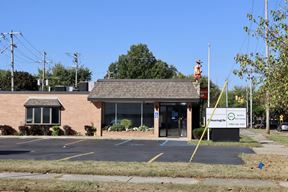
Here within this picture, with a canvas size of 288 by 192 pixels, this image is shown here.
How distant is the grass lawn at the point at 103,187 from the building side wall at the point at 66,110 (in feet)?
82.7

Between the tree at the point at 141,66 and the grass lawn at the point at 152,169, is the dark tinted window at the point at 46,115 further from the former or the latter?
the tree at the point at 141,66

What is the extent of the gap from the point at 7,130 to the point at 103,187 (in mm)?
27982

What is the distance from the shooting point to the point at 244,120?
30.6 metres

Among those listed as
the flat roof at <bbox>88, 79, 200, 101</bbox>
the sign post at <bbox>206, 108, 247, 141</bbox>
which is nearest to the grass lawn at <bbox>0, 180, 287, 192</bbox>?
the sign post at <bbox>206, 108, 247, 141</bbox>

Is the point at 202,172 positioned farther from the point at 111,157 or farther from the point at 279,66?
the point at 111,157

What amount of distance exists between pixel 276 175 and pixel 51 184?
246 inches

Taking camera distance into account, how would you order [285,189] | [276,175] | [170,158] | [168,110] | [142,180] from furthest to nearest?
[168,110] < [170,158] < [276,175] < [142,180] < [285,189]

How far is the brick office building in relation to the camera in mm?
36375

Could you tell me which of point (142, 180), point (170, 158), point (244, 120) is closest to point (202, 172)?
point (142, 180)

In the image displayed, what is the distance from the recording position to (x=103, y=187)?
1150 centimetres

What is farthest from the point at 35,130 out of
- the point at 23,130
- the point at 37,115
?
the point at 37,115

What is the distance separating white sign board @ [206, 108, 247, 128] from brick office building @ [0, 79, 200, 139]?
524 cm

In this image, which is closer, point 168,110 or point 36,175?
point 36,175

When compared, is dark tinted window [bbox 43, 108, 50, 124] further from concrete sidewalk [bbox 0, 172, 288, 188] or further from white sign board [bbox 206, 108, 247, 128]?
concrete sidewalk [bbox 0, 172, 288, 188]
